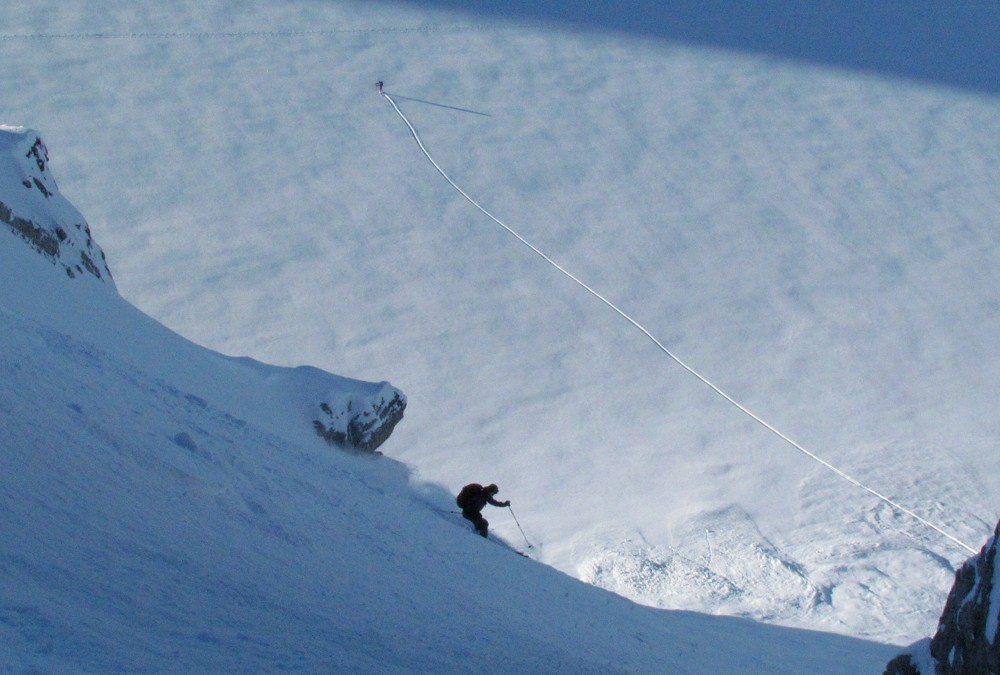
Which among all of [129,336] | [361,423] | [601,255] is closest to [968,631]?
[129,336]

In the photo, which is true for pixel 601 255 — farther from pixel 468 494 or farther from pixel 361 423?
pixel 468 494

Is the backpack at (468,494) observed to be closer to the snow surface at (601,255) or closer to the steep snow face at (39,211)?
the snow surface at (601,255)

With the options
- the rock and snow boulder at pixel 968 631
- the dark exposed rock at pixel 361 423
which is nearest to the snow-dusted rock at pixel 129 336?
the dark exposed rock at pixel 361 423

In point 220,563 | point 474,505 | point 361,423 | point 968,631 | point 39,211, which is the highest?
point 39,211

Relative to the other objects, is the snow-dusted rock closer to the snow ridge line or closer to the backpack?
the backpack

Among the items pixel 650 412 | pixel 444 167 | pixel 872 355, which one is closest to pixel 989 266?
pixel 872 355

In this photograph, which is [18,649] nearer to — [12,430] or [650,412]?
[12,430]
